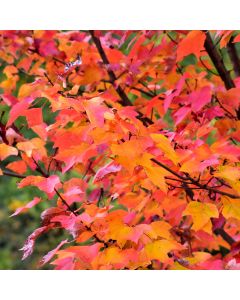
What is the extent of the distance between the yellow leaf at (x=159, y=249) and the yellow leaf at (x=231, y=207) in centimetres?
15

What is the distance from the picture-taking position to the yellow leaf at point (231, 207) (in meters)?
1.15

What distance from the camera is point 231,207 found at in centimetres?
116

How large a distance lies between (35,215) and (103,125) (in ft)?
10.3

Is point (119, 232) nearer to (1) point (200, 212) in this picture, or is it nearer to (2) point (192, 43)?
(1) point (200, 212)

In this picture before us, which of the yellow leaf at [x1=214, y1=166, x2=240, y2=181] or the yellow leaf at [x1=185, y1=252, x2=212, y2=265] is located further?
the yellow leaf at [x1=185, y1=252, x2=212, y2=265]

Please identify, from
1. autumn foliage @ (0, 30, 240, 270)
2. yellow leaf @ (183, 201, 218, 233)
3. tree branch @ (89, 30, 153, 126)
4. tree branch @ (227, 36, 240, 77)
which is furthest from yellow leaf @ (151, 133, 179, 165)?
tree branch @ (227, 36, 240, 77)

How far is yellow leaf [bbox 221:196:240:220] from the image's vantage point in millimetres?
1150

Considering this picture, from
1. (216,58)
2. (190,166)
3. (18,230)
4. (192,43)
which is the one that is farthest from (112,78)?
(18,230)

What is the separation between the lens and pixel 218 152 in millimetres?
1130

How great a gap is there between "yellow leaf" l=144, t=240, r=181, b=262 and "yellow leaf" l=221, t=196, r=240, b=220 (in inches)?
5.8

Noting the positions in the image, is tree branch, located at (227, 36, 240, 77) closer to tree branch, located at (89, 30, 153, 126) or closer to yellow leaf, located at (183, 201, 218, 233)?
tree branch, located at (89, 30, 153, 126)

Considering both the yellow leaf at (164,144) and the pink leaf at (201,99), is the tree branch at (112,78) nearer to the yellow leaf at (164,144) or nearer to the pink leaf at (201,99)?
the pink leaf at (201,99)
